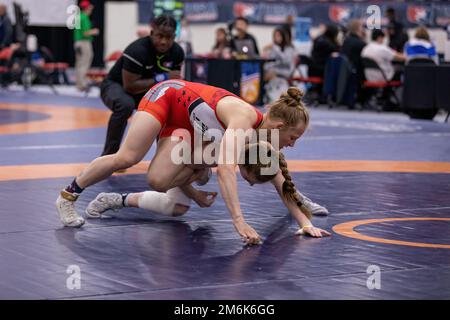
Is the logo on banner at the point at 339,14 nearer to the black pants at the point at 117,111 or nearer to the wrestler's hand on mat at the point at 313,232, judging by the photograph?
the black pants at the point at 117,111

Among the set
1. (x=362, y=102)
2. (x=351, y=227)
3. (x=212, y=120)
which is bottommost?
(x=362, y=102)

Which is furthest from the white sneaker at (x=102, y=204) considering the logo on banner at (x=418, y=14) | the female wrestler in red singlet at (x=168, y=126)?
the logo on banner at (x=418, y=14)

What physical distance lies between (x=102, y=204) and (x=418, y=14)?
1384cm

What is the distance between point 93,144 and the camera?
11891 millimetres

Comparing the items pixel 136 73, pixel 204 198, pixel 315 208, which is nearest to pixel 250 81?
pixel 136 73

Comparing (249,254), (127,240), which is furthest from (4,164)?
(249,254)

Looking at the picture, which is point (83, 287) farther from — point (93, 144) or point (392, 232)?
point (93, 144)

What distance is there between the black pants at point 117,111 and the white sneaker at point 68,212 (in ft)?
9.20

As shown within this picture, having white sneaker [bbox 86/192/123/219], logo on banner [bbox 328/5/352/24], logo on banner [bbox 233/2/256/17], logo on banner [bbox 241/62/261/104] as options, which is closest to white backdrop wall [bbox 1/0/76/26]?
logo on banner [bbox 233/2/256/17]

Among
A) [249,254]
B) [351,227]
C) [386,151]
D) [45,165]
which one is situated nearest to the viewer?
[249,254]

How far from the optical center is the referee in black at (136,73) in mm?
8969

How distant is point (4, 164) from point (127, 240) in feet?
13.8

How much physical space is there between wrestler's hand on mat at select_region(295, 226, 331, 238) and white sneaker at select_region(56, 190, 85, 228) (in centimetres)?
138

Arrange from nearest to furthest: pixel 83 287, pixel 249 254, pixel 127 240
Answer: pixel 83 287 → pixel 249 254 → pixel 127 240
